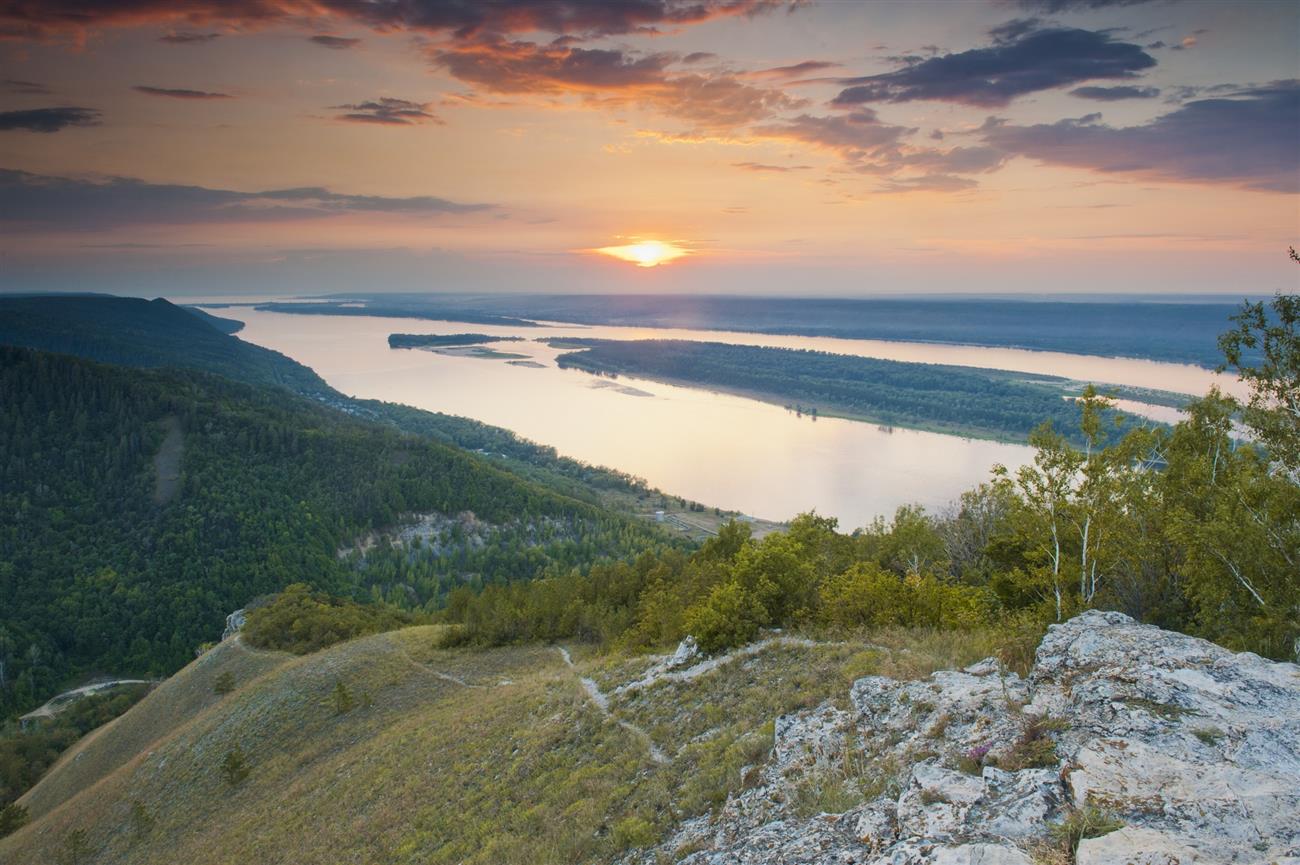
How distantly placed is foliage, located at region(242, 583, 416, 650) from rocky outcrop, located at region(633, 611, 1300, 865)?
5144 cm

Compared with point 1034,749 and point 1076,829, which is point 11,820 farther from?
point 1076,829

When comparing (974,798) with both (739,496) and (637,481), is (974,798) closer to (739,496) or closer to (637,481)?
(739,496)

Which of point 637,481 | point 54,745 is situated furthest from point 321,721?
point 637,481

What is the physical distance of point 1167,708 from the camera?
→ 10.6 meters

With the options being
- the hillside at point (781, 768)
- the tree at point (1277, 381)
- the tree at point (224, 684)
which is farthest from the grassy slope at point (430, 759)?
the tree at point (1277, 381)

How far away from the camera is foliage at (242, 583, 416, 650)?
184 ft

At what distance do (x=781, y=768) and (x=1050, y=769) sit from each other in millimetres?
5449

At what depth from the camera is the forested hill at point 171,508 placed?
88.8 meters

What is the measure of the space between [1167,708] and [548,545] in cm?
10697

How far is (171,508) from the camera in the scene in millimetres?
109375

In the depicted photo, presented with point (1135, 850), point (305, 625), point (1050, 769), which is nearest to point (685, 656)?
point (1050, 769)

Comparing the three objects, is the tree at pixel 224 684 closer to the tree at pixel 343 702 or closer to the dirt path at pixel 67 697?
the tree at pixel 343 702

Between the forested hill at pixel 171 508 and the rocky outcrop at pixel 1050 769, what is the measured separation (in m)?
93.5

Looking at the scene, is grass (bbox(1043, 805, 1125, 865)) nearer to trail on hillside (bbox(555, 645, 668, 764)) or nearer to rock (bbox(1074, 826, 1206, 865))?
rock (bbox(1074, 826, 1206, 865))
